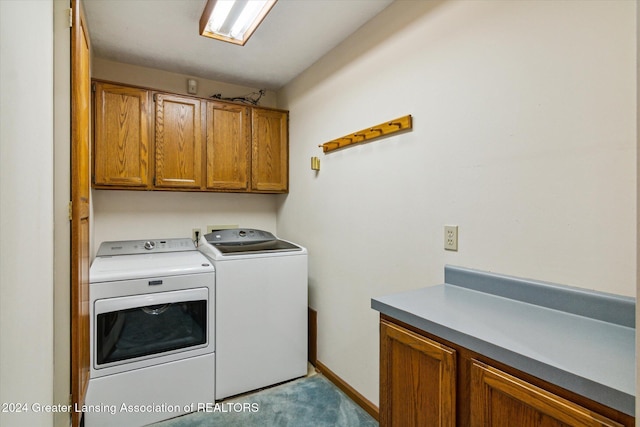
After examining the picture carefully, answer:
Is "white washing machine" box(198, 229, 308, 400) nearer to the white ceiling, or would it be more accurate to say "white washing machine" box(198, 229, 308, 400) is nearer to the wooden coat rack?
the wooden coat rack

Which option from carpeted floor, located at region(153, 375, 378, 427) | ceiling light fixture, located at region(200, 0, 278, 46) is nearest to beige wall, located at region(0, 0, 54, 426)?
ceiling light fixture, located at region(200, 0, 278, 46)

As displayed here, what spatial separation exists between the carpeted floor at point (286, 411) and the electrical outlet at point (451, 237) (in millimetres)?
1181

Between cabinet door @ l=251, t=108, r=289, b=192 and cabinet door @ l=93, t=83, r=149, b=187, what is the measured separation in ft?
2.79

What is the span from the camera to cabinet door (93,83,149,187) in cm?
225

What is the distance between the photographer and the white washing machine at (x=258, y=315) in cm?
214

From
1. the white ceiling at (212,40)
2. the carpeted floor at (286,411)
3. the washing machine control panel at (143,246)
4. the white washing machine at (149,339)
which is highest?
the white ceiling at (212,40)

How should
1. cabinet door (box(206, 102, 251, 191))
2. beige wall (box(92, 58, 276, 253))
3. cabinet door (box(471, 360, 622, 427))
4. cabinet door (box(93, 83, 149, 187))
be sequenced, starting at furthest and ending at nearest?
cabinet door (box(206, 102, 251, 191)) → beige wall (box(92, 58, 276, 253)) → cabinet door (box(93, 83, 149, 187)) → cabinet door (box(471, 360, 622, 427))

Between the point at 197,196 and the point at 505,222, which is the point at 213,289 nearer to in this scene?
the point at 197,196

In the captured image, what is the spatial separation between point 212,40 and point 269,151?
98 centimetres

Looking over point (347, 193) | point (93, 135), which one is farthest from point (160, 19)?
point (347, 193)

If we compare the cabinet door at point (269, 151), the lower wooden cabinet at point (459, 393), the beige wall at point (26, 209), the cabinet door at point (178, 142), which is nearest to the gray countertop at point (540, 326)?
the lower wooden cabinet at point (459, 393)

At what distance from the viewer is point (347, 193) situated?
7.22 ft

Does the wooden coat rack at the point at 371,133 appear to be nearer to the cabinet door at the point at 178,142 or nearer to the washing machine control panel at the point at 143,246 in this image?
the cabinet door at the point at 178,142

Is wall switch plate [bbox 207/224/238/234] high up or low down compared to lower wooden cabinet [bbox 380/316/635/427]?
up
